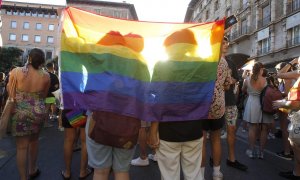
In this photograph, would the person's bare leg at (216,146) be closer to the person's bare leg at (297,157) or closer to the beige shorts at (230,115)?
the beige shorts at (230,115)

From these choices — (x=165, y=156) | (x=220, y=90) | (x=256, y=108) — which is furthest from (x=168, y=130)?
(x=256, y=108)

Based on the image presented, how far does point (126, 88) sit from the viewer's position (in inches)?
113

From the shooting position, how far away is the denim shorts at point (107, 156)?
9.73 feet

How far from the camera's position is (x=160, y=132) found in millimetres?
3111

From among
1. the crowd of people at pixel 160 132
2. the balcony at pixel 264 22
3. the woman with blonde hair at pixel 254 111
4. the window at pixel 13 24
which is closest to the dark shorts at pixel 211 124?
the crowd of people at pixel 160 132

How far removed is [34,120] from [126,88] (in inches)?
69.6

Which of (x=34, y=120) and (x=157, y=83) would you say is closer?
(x=157, y=83)

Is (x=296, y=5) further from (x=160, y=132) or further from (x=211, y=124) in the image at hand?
(x=160, y=132)

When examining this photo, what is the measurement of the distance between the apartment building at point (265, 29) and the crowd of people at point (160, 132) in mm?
21380

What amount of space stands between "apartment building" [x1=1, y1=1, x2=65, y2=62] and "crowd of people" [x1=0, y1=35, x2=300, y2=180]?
7726 cm

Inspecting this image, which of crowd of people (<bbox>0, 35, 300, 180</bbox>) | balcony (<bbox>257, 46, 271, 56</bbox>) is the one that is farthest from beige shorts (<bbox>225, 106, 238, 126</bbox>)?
balcony (<bbox>257, 46, 271, 56</bbox>)

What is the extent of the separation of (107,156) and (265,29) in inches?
1148

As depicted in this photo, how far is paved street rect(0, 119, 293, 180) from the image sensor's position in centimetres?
474

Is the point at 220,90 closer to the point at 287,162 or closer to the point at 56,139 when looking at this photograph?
the point at 287,162
